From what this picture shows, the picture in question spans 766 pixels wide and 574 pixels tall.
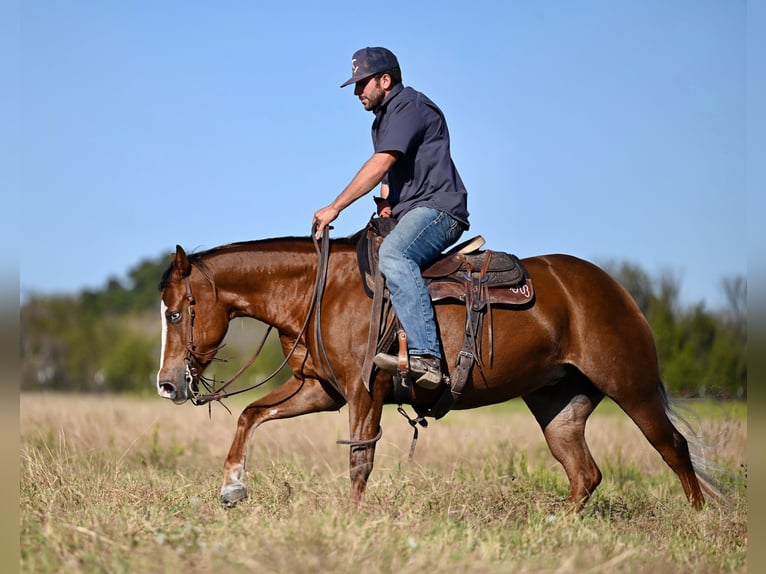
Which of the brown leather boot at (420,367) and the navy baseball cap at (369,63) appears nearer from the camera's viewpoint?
the brown leather boot at (420,367)

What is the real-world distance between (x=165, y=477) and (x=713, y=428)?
5.85 meters

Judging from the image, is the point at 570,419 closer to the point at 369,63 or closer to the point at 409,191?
the point at 409,191

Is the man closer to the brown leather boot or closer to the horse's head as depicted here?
the brown leather boot

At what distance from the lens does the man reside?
663 cm

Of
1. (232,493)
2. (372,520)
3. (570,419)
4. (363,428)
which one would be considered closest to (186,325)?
(232,493)

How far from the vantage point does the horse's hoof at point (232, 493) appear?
6645 mm

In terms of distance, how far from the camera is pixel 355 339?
22.2 feet

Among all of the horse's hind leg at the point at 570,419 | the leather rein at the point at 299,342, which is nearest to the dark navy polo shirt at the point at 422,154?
the leather rein at the point at 299,342

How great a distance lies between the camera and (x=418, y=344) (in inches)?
261

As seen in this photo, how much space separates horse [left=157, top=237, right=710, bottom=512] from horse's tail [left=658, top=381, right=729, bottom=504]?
0.13ft

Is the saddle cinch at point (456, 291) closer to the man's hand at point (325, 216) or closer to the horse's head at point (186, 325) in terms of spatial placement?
the man's hand at point (325, 216)

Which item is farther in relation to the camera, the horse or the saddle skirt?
the saddle skirt

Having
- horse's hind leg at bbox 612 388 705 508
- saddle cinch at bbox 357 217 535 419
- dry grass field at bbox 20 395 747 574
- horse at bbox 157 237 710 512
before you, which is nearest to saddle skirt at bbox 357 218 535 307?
saddle cinch at bbox 357 217 535 419

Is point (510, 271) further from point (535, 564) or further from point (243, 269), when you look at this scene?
point (535, 564)
